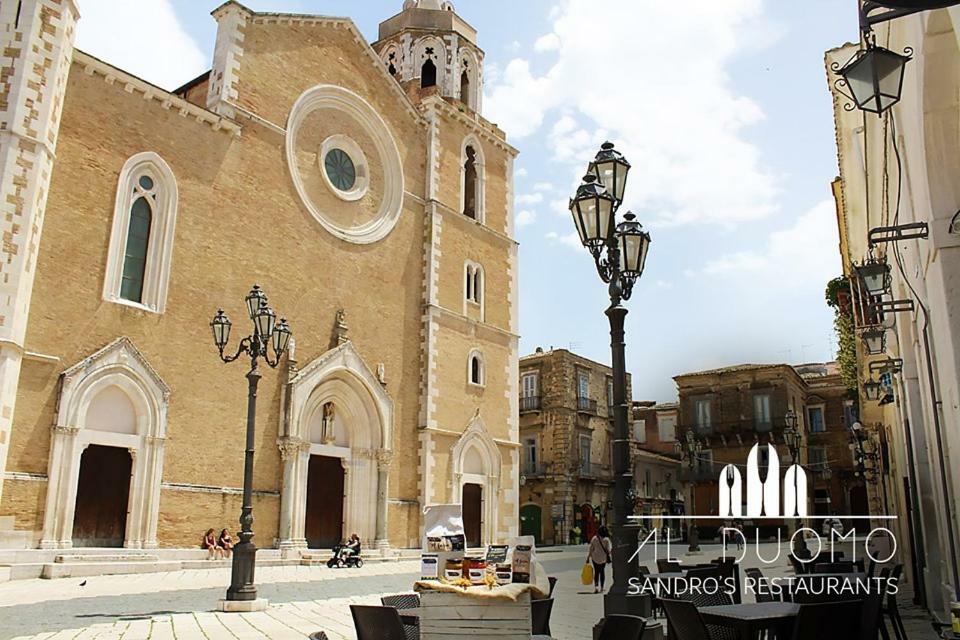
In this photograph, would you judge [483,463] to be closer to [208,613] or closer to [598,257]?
[208,613]

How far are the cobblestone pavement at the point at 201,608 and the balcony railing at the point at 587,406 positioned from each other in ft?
80.5

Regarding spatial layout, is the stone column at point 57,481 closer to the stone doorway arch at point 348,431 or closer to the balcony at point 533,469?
the stone doorway arch at point 348,431

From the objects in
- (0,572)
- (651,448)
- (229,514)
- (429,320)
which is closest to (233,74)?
(429,320)

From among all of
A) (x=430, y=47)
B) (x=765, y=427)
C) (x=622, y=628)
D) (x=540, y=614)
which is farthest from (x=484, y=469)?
(x=765, y=427)

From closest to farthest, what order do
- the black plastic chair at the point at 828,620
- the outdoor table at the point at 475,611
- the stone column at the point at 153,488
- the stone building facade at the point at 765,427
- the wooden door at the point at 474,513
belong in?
1. the outdoor table at the point at 475,611
2. the black plastic chair at the point at 828,620
3. the stone column at the point at 153,488
4. the wooden door at the point at 474,513
5. the stone building facade at the point at 765,427

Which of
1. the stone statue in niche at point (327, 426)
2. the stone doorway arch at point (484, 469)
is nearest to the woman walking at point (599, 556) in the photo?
the stone statue in niche at point (327, 426)

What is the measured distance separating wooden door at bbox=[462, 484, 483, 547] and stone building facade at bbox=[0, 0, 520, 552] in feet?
0.30

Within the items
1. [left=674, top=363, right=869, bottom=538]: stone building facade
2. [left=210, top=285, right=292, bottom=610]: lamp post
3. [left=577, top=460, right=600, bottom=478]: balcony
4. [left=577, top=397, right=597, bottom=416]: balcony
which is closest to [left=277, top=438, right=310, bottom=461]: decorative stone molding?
[left=210, top=285, right=292, bottom=610]: lamp post

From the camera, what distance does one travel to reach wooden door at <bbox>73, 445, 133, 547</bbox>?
16516mm

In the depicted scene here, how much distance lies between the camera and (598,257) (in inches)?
294

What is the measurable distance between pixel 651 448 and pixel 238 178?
40.8m

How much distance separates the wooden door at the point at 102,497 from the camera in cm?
1652

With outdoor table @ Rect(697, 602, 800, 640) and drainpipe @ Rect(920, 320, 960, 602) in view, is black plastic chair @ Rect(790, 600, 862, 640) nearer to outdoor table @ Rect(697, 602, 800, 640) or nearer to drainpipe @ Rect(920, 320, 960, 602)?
outdoor table @ Rect(697, 602, 800, 640)

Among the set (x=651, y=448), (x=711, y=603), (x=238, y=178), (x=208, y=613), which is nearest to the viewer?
(x=711, y=603)
